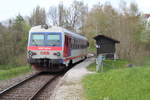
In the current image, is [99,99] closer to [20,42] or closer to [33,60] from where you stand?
[33,60]

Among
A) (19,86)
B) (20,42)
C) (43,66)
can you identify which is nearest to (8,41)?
(20,42)

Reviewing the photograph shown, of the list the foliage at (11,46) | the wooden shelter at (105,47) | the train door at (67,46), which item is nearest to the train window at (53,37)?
the train door at (67,46)

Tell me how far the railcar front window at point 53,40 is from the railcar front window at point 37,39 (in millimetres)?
467

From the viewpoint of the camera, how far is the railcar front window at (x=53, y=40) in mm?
14633

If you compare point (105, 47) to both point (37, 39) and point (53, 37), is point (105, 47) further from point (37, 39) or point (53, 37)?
point (37, 39)

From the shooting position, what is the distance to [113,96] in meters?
6.75

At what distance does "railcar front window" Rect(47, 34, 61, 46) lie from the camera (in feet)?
48.0

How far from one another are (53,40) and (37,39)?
1092mm

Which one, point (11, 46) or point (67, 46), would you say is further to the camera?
point (11, 46)

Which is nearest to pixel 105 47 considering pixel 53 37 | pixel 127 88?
pixel 53 37

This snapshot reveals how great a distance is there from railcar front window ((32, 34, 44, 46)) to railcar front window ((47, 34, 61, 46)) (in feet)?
1.53

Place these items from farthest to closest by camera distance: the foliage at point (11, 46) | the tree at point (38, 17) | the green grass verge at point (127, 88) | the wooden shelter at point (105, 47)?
the tree at point (38, 17) → the foliage at point (11, 46) → the wooden shelter at point (105, 47) → the green grass verge at point (127, 88)

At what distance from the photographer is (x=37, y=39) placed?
14.9 metres

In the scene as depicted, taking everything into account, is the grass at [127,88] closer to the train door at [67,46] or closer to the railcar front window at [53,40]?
the railcar front window at [53,40]
